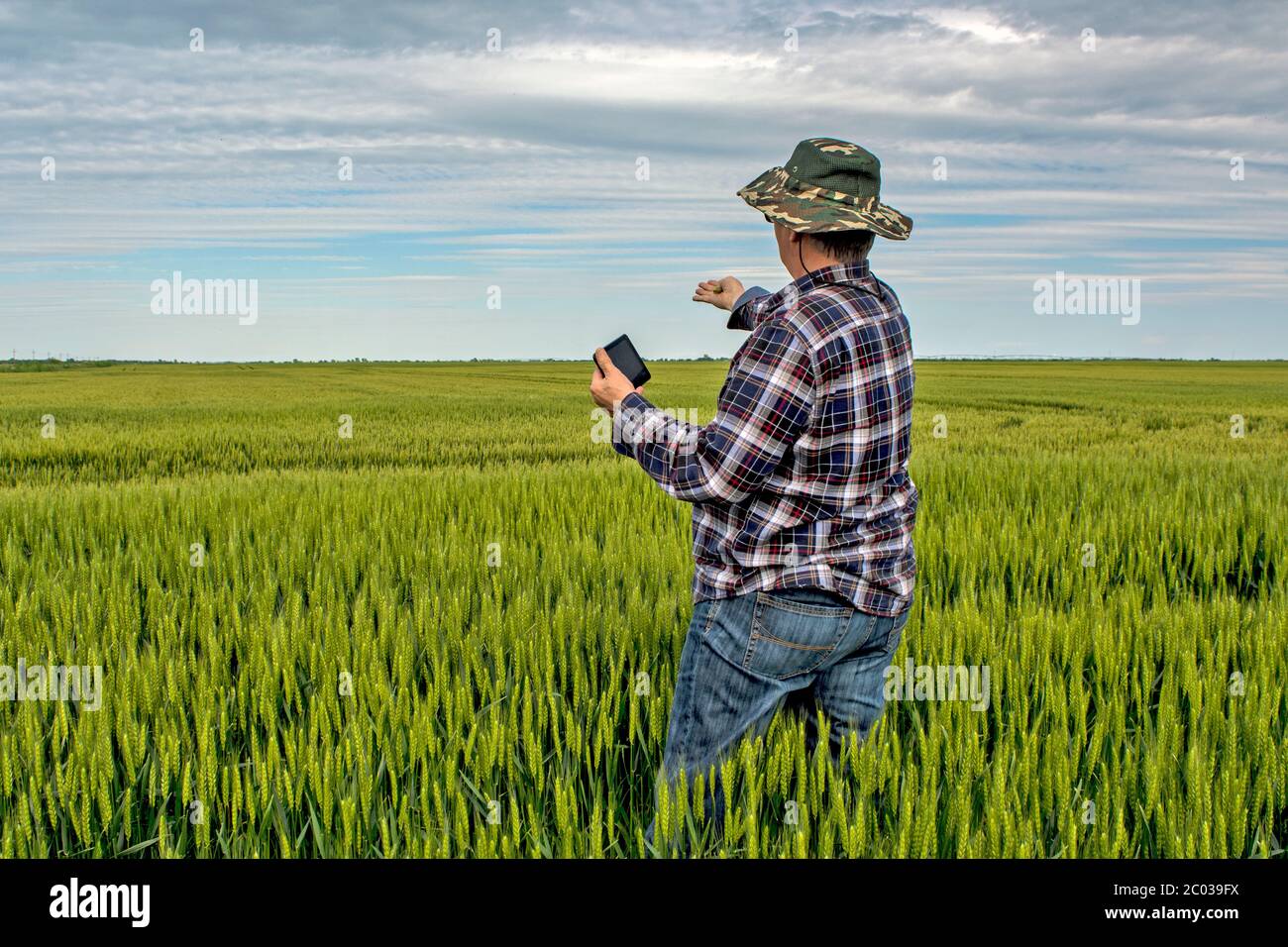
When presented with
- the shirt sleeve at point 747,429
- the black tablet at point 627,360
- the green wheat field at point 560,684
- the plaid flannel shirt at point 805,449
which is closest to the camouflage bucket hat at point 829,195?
the plaid flannel shirt at point 805,449

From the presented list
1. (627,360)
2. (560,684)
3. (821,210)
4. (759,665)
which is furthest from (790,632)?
(560,684)

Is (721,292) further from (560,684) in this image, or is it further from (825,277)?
(560,684)

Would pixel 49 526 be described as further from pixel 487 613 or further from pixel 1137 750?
pixel 1137 750

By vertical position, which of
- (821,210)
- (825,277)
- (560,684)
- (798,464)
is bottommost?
(560,684)

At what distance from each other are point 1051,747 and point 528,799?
1278 mm

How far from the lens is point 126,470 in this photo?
37.7ft

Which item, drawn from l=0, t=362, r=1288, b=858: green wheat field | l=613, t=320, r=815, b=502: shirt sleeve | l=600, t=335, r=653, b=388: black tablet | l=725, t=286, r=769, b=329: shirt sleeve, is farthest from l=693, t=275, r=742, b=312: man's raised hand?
l=0, t=362, r=1288, b=858: green wheat field

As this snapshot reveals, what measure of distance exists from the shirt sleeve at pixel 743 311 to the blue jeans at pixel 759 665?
2.55ft

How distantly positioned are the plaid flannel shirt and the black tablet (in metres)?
0.13

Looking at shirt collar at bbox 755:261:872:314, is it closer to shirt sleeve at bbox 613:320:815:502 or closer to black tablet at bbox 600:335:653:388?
shirt sleeve at bbox 613:320:815:502

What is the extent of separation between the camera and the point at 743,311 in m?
2.52

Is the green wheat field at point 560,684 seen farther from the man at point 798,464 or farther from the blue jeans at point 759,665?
the man at point 798,464

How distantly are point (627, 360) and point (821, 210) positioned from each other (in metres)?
0.53
